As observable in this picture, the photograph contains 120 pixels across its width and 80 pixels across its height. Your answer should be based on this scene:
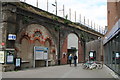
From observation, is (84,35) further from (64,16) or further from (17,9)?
(17,9)

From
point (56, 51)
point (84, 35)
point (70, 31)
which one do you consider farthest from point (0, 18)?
point (84, 35)

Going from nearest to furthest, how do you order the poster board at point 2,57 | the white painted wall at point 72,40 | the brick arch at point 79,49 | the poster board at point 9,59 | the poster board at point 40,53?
the poster board at point 2,57, the poster board at point 9,59, the poster board at point 40,53, the brick arch at point 79,49, the white painted wall at point 72,40

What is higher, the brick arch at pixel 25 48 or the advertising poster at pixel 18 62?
the brick arch at pixel 25 48

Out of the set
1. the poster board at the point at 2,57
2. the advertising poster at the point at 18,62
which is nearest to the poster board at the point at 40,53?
the advertising poster at the point at 18,62

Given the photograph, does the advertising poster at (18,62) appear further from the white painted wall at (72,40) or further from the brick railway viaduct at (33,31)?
the white painted wall at (72,40)

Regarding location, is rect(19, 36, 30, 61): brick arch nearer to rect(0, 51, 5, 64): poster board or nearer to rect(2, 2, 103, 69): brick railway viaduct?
rect(2, 2, 103, 69): brick railway viaduct

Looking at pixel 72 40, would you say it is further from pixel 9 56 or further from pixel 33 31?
pixel 9 56

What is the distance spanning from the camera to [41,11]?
2481 centimetres

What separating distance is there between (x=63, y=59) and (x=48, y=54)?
164 inches

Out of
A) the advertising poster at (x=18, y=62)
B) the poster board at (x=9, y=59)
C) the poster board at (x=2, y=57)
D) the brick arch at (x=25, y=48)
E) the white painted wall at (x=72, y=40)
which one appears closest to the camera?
the poster board at (x=2, y=57)

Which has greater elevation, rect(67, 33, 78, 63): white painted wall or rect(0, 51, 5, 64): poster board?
rect(67, 33, 78, 63): white painted wall

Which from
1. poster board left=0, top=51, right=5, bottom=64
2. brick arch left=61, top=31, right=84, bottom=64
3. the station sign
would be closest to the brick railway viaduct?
brick arch left=61, top=31, right=84, bottom=64

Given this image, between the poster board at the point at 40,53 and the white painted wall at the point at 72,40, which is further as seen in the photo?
the white painted wall at the point at 72,40

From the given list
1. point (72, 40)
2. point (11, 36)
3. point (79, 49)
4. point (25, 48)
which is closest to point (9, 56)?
point (11, 36)
